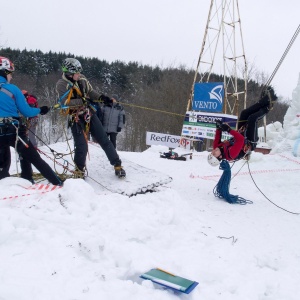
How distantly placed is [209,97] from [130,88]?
30.1 metres

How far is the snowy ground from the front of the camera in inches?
89.7

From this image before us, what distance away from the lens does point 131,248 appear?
116 inches

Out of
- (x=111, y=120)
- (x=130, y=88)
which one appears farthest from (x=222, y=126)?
(x=130, y=88)

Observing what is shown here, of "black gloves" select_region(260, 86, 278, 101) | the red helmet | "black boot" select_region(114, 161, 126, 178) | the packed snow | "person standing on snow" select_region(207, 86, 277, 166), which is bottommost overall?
the packed snow

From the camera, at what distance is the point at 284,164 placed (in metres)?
9.72

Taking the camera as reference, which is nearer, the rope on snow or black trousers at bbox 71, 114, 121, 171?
black trousers at bbox 71, 114, 121, 171

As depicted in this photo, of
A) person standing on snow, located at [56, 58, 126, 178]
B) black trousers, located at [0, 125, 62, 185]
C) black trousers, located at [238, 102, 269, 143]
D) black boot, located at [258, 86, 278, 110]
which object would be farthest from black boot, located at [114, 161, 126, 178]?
black boot, located at [258, 86, 278, 110]

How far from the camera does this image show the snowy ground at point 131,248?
2.28 metres

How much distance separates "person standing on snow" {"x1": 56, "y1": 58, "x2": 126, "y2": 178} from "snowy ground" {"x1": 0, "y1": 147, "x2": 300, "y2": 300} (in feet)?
2.20

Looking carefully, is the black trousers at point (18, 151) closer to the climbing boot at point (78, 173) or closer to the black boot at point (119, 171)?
the climbing boot at point (78, 173)

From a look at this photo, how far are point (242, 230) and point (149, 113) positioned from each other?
25206mm

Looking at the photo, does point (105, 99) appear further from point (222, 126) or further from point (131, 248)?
point (131, 248)

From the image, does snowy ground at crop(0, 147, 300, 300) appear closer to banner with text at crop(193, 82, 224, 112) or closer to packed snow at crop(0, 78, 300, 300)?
packed snow at crop(0, 78, 300, 300)

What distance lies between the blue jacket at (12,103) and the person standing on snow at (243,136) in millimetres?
3032
